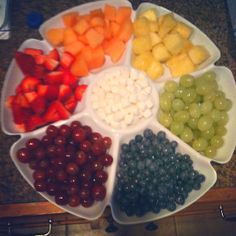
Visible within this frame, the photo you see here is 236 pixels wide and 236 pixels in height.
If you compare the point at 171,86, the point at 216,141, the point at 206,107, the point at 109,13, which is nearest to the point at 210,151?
the point at 216,141

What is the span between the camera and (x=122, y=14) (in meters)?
1.31

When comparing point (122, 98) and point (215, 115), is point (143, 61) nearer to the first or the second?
point (122, 98)

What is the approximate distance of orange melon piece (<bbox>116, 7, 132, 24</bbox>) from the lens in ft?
4.30

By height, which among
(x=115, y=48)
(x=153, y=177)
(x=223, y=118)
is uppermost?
(x=115, y=48)

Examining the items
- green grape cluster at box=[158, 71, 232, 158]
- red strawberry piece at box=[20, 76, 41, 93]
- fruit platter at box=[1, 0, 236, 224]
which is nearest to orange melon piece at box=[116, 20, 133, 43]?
fruit platter at box=[1, 0, 236, 224]

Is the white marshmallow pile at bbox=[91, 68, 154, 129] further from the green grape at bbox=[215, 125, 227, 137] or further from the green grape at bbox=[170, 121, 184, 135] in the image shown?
the green grape at bbox=[215, 125, 227, 137]

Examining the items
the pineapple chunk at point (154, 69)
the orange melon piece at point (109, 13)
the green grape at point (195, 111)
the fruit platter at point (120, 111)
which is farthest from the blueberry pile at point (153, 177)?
the orange melon piece at point (109, 13)

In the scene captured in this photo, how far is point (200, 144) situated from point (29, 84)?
573 mm

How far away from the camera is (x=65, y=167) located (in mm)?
1114

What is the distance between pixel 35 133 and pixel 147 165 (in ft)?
1.20

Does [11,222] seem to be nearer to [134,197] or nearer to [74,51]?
[134,197]

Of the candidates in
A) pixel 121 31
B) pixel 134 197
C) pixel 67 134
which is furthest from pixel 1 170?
pixel 121 31

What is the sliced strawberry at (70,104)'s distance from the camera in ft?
4.09

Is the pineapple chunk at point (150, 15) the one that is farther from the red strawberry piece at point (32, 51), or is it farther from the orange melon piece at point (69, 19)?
the red strawberry piece at point (32, 51)
